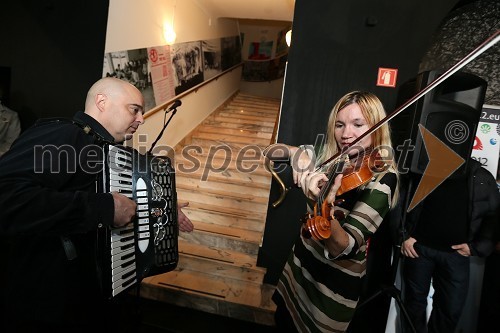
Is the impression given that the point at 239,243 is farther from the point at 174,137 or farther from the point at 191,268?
the point at 174,137

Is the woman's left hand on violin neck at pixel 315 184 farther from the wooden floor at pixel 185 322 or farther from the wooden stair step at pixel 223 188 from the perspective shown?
the wooden stair step at pixel 223 188

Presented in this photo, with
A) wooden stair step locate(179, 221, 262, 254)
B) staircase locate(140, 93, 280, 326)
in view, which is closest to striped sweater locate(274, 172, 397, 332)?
staircase locate(140, 93, 280, 326)

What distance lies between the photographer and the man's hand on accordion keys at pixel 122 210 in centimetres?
115

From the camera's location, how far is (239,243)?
355 centimetres

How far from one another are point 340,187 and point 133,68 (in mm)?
3323

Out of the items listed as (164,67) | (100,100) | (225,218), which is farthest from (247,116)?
(100,100)

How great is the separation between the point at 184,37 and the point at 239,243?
368cm

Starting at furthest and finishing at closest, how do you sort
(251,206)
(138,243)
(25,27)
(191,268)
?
(251,206), (191,268), (25,27), (138,243)

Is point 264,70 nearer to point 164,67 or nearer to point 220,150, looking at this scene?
point 220,150

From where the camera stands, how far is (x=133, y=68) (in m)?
3.55

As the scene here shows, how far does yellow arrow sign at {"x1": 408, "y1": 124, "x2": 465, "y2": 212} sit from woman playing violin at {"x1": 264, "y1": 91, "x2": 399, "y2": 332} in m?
0.83

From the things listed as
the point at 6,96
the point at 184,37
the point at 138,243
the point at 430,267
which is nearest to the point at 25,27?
the point at 6,96

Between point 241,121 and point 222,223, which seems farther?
point 241,121

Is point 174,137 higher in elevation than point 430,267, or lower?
higher
